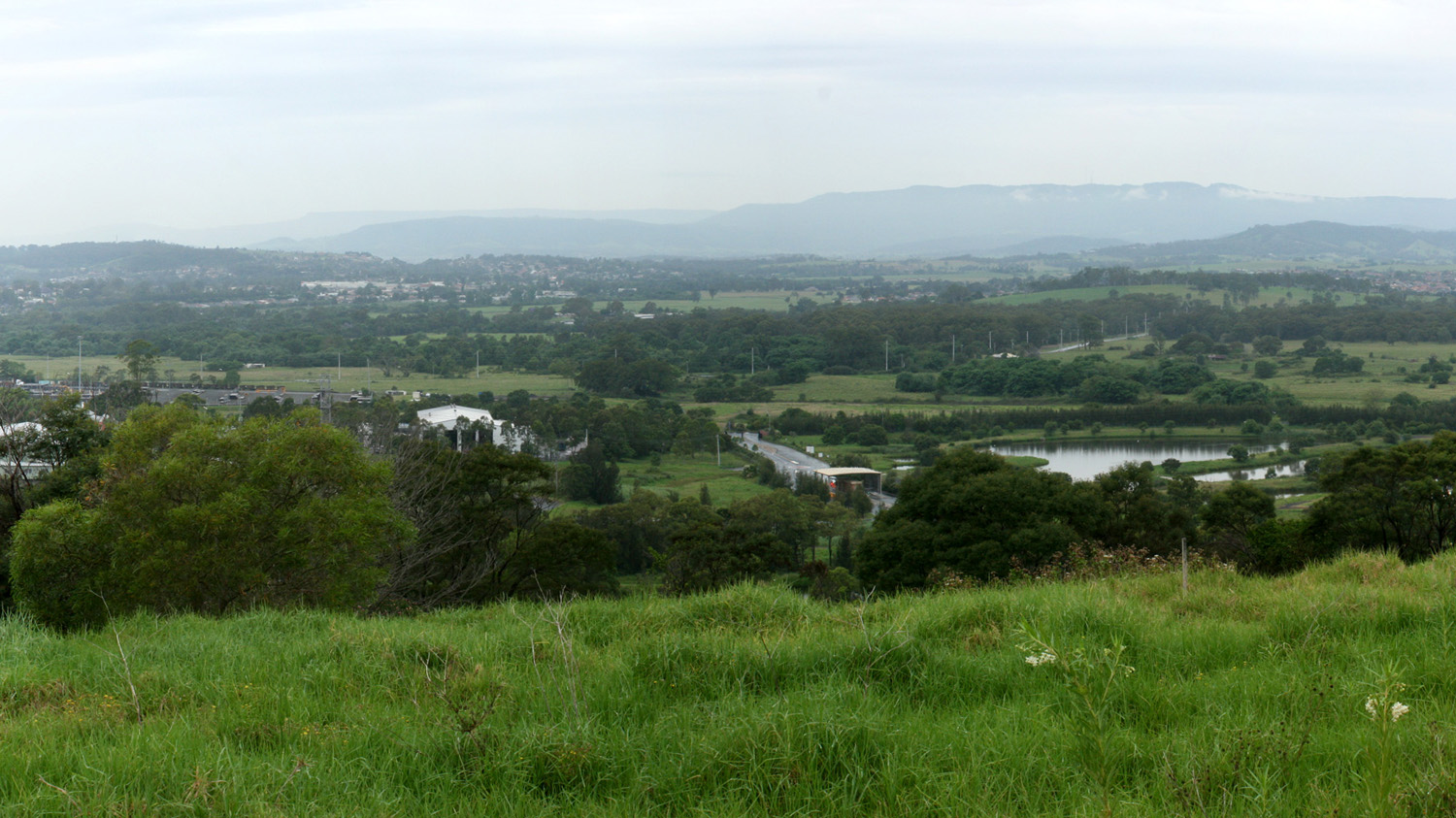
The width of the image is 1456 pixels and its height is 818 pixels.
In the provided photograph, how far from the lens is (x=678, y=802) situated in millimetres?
3131

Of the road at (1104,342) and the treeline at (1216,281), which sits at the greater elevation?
the treeline at (1216,281)

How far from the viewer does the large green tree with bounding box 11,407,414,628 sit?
32.1 ft

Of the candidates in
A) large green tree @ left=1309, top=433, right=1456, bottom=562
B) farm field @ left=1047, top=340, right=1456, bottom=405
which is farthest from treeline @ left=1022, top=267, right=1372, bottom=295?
large green tree @ left=1309, top=433, right=1456, bottom=562

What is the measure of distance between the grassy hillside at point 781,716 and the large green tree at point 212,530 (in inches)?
175

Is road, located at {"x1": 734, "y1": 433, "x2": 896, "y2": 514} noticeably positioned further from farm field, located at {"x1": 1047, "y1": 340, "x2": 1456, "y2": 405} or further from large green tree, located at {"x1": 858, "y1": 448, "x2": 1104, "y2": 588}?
farm field, located at {"x1": 1047, "y1": 340, "x2": 1456, "y2": 405}

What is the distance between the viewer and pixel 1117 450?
50.0 m

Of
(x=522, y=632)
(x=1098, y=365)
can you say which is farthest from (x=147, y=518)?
(x=1098, y=365)

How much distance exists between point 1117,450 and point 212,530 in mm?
46690

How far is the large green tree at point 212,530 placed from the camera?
9.80 m

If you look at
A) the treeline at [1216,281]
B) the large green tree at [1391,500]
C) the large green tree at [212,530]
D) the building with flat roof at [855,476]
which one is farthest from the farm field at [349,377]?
the treeline at [1216,281]

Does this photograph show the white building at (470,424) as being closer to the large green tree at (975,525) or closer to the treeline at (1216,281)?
the large green tree at (975,525)

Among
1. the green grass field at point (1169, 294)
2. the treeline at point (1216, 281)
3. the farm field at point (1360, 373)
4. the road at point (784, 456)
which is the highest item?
the treeline at point (1216, 281)

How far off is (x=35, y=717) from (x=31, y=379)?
7238cm

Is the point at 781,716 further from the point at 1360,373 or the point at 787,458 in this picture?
the point at 1360,373
